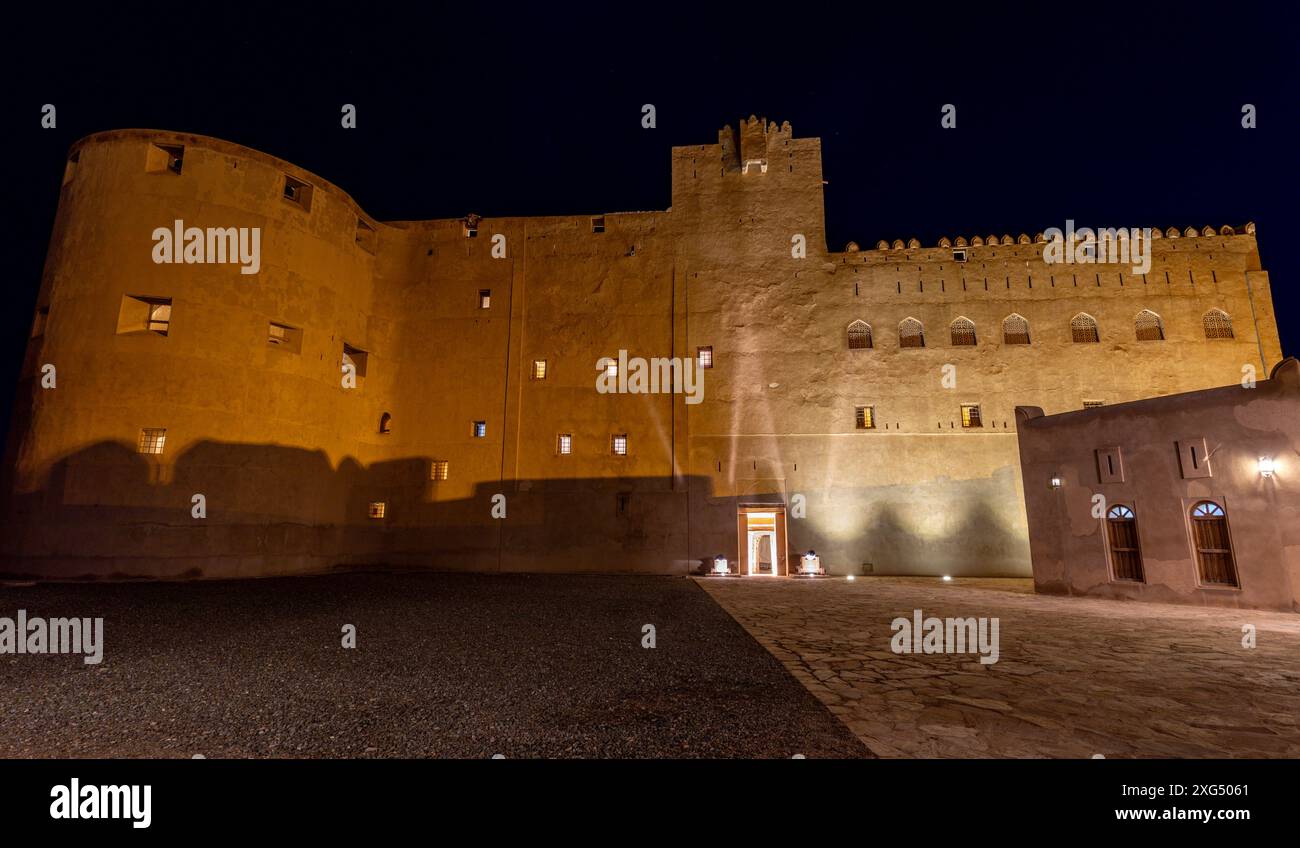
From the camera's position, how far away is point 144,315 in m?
17.5

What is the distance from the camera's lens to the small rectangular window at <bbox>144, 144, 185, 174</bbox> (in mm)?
18031

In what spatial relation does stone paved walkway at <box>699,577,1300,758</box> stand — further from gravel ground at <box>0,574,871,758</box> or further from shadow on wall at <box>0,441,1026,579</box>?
shadow on wall at <box>0,441,1026,579</box>

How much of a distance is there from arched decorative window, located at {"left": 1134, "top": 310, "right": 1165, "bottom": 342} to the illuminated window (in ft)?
107

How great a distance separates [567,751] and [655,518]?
1657cm

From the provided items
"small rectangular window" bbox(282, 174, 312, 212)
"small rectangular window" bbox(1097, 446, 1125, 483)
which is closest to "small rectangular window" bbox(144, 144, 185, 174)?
"small rectangular window" bbox(282, 174, 312, 212)

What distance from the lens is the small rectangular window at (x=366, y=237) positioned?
22.1 metres

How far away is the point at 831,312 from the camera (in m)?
21.5

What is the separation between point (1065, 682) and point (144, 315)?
949 inches

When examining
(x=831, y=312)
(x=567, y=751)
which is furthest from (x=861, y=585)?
(x=567, y=751)

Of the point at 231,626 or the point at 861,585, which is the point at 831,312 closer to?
the point at 861,585

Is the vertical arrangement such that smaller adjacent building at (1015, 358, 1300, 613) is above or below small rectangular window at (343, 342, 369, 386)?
below

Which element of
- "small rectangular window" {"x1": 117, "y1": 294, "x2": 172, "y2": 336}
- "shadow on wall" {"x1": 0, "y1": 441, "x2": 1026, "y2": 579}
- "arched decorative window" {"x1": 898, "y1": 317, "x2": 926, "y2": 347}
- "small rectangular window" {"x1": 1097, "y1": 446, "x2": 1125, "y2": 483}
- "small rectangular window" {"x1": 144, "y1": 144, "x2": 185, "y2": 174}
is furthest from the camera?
"arched decorative window" {"x1": 898, "y1": 317, "x2": 926, "y2": 347}

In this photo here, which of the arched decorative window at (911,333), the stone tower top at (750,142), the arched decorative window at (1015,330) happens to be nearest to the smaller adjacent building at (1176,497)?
the arched decorative window at (911,333)

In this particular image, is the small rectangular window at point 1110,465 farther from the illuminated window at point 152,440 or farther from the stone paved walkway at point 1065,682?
the illuminated window at point 152,440
